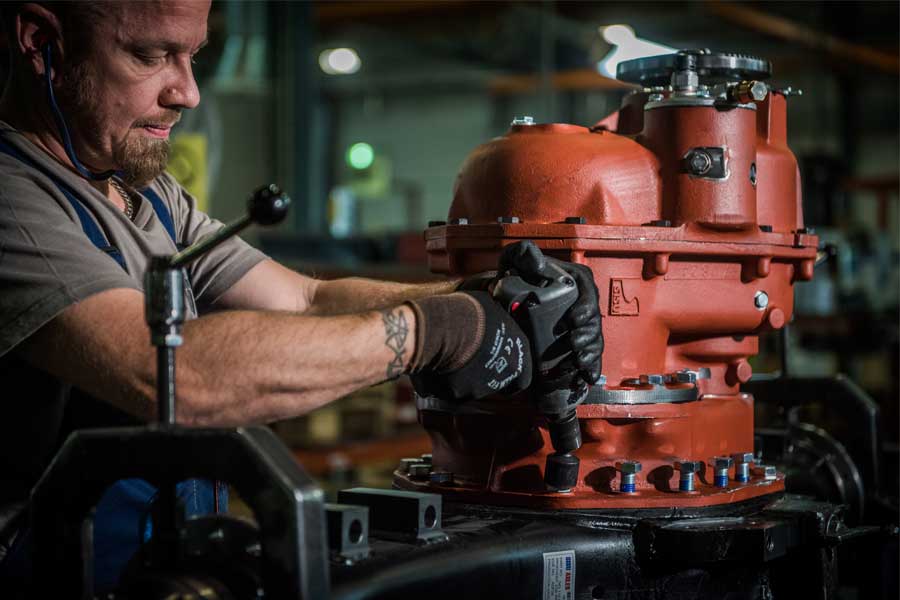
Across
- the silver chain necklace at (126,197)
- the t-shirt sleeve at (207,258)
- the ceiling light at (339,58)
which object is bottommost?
the t-shirt sleeve at (207,258)

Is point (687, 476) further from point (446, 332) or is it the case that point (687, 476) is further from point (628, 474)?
point (446, 332)

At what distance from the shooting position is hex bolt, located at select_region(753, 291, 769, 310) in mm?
1675

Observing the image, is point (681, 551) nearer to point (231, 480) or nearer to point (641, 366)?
point (641, 366)

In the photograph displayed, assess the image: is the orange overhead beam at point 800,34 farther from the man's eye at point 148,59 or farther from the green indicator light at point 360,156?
the man's eye at point 148,59

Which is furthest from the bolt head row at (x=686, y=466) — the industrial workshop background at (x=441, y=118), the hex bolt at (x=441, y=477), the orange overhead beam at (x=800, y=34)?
the orange overhead beam at (x=800, y=34)

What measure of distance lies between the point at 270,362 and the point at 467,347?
244 millimetres

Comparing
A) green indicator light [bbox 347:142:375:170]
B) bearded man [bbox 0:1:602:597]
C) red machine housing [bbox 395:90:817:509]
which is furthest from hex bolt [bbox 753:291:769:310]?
green indicator light [bbox 347:142:375:170]

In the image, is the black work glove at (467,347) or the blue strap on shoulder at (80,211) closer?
the black work glove at (467,347)

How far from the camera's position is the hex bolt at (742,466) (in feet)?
5.38

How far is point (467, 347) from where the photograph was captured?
1.31 meters

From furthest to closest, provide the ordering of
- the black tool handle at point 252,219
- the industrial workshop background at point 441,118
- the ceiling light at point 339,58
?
1. the ceiling light at point 339,58
2. the industrial workshop background at point 441,118
3. the black tool handle at point 252,219

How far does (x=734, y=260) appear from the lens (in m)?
1.65

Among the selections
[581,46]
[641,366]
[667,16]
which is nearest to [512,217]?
[641,366]

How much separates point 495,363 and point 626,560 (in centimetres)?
34
